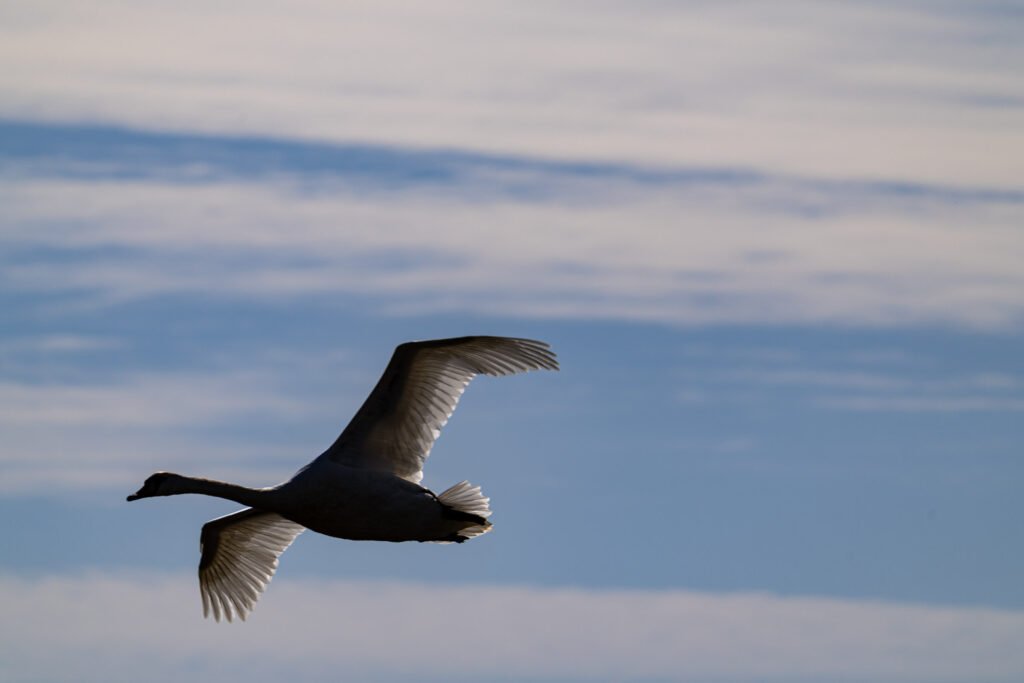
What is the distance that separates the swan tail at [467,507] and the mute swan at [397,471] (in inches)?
0.6

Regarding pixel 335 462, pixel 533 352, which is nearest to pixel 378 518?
pixel 335 462

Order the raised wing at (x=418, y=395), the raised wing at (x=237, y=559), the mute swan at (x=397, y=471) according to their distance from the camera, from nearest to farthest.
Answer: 1. the mute swan at (x=397, y=471)
2. the raised wing at (x=418, y=395)
3. the raised wing at (x=237, y=559)

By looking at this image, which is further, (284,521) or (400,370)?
(284,521)

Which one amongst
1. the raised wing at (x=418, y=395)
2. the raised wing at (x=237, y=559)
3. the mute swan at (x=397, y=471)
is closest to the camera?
the mute swan at (x=397, y=471)

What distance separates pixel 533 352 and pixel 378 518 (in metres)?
3.52

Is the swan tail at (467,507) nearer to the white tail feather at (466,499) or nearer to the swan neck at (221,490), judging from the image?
the white tail feather at (466,499)

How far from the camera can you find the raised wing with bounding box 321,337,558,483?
88.9 ft

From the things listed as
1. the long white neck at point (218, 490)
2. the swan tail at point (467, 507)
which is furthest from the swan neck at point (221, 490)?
the swan tail at point (467, 507)

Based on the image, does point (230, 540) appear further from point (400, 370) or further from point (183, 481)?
point (400, 370)

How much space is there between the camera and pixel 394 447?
28109mm

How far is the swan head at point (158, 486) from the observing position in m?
28.8

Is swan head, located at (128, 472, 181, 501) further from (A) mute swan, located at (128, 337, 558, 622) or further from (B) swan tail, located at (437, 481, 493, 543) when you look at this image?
(B) swan tail, located at (437, 481, 493, 543)

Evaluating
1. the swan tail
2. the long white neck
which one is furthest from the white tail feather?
the long white neck

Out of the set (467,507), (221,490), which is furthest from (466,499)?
(221,490)
